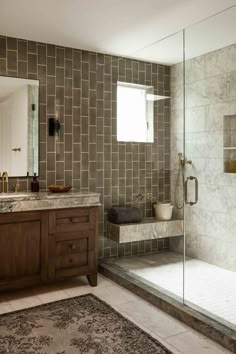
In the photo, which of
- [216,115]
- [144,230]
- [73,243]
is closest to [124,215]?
[144,230]

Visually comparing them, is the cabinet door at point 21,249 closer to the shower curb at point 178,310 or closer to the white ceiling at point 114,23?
the shower curb at point 178,310

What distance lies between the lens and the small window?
3.92m

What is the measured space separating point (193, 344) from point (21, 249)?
1602 millimetres

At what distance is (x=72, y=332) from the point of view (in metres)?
2.48

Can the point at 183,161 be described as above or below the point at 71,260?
above

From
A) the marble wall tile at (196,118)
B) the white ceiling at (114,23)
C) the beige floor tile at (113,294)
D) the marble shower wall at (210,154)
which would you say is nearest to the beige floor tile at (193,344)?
the beige floor tile at (113,294)

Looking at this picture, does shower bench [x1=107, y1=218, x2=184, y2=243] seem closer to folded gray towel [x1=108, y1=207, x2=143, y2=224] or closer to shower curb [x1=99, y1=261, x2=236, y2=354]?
folded gray towel [x1=108, y1=207, x2=143, y2=224]

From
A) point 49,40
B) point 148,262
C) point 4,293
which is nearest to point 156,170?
point 148,262

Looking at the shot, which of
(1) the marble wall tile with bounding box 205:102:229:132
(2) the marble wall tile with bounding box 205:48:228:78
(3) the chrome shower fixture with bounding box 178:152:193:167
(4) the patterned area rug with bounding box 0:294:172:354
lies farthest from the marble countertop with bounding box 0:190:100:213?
(2) the marble wall tile with bounding box 205:48:228:78

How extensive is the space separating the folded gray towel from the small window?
822mm

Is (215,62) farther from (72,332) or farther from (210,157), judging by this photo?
(72,332)

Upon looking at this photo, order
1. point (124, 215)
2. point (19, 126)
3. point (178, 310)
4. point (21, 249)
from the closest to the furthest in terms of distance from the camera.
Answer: point (178, 310), point (21, 249), point (19, 126), point (124, 215)

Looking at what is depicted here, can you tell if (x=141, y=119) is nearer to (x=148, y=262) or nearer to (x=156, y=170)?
(x=156, y=170)

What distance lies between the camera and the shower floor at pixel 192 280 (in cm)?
271
